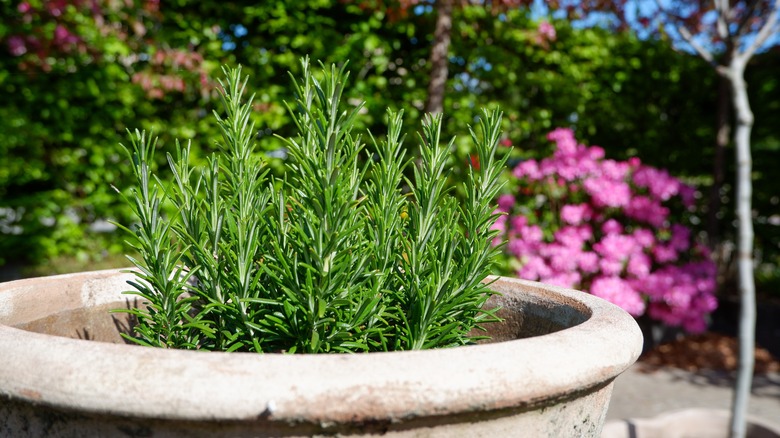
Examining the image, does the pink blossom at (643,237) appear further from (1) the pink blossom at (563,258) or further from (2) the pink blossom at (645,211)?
(1) the pink blossom at (563,258)

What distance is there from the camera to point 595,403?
1007mm

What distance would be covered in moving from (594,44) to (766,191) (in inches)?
92.0

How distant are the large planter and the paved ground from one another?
3856 mm

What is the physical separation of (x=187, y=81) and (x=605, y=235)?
387cm

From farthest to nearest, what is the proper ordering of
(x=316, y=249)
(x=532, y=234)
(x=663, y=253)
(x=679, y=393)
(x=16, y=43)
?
(x=663, y=253), (x=532, y=234), (x=679, y=393), (x=16, y=43), (x=316, y=249)

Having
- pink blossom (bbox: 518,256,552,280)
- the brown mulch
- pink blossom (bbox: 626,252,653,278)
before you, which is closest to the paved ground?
the brown mulch

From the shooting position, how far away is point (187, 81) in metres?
5.04

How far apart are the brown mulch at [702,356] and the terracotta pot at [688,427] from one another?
2.28 meters

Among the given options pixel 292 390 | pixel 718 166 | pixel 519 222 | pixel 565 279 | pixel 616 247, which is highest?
pixel 718 166

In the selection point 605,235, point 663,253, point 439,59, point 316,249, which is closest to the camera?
point 316,249

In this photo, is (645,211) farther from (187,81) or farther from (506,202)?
(187,81)

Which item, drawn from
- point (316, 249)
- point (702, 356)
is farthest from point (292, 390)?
point (702, 356)

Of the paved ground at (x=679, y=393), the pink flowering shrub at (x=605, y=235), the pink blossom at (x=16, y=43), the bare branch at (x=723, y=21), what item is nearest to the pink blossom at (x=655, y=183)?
the pink flowering shrub at (x=605, y=235)

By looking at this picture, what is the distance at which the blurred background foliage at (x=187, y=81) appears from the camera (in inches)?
197
